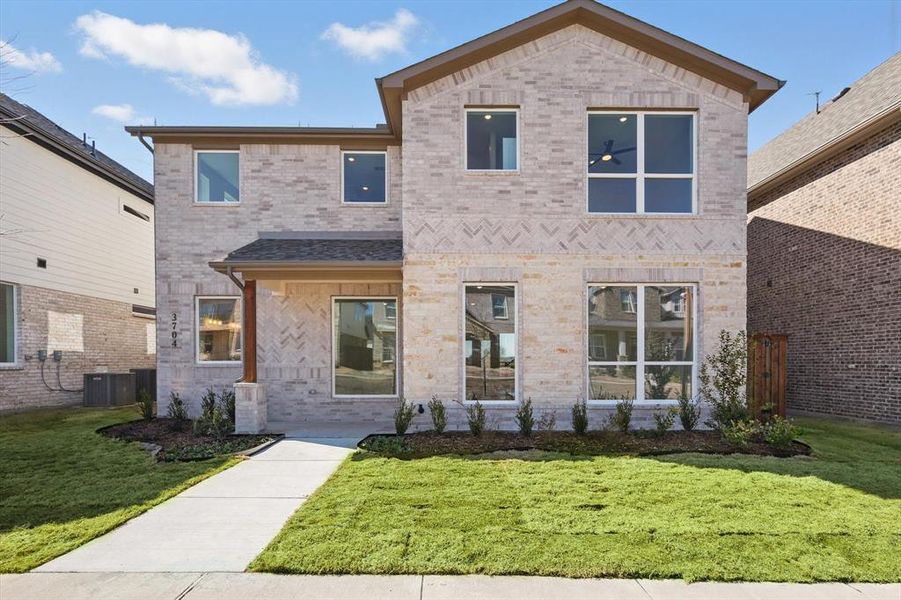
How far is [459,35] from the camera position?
31.0ft

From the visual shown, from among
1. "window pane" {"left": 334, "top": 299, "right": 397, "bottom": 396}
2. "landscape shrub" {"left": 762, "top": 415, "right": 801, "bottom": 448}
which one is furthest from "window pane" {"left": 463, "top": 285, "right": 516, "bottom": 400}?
"landscape shrub" {"left": 762, "top": 415, "right": 801, "bottom": 448}

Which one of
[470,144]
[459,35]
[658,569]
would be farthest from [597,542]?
[459,35]

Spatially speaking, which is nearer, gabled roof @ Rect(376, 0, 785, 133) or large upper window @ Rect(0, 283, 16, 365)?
gabled roof @ Rect(376, 0, 785, 133)

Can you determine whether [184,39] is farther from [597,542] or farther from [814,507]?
[814,507]

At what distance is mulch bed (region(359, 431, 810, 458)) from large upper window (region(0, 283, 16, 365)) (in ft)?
34.4

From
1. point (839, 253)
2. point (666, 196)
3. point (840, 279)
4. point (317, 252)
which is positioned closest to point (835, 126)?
point (839, 253)

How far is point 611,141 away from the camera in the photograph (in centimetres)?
920

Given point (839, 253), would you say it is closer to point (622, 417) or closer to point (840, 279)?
point (840, 279)

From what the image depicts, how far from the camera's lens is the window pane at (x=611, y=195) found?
9.12m

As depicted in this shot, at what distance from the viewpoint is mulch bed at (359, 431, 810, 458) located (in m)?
7.39

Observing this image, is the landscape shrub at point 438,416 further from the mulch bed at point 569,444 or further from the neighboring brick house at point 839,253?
the neighboring brick house at point 839,253

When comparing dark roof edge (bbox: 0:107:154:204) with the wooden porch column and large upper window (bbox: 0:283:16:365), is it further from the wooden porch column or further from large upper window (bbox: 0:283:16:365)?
the wooden porch column

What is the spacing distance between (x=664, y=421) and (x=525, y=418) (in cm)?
250

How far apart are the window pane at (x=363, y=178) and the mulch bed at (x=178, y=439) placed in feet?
18.2
